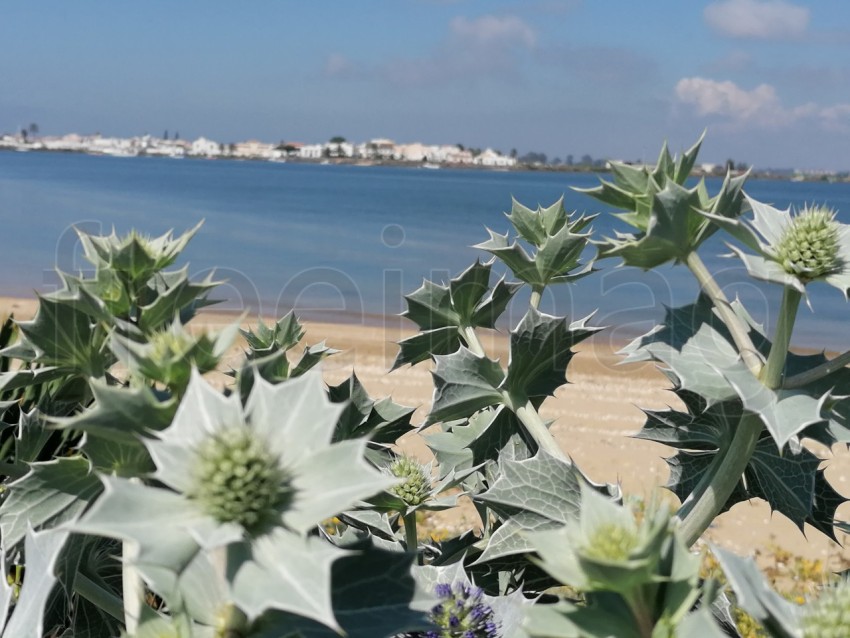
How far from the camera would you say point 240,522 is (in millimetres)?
708

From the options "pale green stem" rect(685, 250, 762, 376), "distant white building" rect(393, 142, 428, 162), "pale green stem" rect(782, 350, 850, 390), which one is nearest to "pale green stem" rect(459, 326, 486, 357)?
"pale green stem" rect(685, 250, 762, 376)

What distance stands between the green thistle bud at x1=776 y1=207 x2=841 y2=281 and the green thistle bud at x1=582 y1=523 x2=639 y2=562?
1.78ft

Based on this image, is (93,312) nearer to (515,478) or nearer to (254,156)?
(515,478)

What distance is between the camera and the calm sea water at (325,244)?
13508 millimetres

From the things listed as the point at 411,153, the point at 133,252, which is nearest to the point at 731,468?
the point at 133,252

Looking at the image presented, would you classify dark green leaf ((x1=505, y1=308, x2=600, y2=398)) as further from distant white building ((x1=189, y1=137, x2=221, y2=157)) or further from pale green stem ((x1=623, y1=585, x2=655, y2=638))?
distant white building ((x1=189, y1=137, x2=221, y2=157))

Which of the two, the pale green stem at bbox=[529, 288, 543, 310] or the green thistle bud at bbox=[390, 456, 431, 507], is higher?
the pale green stem at bbox=[529, 288, 543, 310]

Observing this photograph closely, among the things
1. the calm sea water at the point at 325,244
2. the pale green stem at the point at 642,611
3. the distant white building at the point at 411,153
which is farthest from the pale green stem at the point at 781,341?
the distant white building at the point at 411,153

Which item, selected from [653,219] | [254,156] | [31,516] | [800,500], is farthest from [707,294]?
[254,156]

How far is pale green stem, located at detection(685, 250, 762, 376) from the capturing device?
45.9 inches

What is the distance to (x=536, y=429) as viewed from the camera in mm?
1449

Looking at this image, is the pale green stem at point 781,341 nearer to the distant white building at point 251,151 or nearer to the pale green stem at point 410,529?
the pale green stem at point 410,529

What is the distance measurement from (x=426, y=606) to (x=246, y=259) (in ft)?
76.8

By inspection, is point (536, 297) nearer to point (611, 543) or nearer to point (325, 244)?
point (611, 543)
